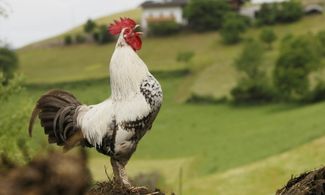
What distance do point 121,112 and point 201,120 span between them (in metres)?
56.0

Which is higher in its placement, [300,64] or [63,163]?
[63,163]

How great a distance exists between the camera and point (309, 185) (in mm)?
5109

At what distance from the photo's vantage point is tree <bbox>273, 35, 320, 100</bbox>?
69000 mm

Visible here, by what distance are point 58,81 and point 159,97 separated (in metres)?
77.4

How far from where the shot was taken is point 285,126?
169 ft

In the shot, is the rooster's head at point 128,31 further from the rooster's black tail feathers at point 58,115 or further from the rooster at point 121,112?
the rooster's black tail feathers at point 58,115

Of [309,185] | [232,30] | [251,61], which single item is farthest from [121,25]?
[232,30]

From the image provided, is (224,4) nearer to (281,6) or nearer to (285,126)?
(281,6)

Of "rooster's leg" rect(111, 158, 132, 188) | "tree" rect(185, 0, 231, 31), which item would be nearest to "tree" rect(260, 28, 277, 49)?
"tree" rect(185, 0, 231, 31)

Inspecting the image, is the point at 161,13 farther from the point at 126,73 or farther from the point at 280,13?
the point at 126,73

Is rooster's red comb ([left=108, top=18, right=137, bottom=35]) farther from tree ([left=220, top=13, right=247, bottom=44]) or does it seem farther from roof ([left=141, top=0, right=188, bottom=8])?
roof ([left=141, top=0, right=188, bottom=8])

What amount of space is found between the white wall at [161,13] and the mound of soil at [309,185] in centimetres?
10397

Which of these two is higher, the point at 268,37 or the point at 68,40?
the point at 268,37

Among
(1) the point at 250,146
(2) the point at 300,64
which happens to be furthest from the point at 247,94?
(1) the point at 250,146
